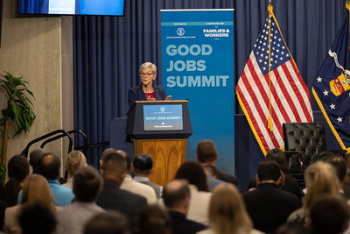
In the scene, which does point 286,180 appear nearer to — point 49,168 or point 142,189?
point 142,189

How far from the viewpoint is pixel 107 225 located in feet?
6.98

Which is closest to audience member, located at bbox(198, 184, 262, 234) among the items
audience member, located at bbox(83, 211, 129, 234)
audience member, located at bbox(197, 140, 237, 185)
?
audience member, located at bbox(83, 211, 129, 234)

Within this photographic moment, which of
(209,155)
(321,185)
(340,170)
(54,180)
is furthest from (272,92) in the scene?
(321,185)

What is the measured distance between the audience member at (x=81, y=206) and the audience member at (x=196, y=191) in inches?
29.3

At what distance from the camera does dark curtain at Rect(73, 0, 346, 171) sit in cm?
Result: 1083

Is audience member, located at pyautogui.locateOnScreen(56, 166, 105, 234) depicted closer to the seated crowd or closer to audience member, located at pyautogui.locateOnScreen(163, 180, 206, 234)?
the seated crowd

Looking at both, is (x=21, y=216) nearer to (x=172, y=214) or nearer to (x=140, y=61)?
(x=172, y=214)

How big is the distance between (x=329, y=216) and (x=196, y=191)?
163cm

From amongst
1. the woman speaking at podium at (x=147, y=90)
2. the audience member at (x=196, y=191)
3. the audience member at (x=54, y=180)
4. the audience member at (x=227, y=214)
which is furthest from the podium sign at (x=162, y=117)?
the audience member at (x=227, y=214)

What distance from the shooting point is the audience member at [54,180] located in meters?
4.52

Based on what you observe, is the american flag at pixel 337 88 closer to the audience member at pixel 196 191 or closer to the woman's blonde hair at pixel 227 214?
the audience member at pixel 196 191

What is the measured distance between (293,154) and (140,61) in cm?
386

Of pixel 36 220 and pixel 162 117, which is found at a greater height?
pixel 162 117

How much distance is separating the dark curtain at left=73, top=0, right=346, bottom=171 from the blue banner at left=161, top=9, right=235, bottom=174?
1.48 m
